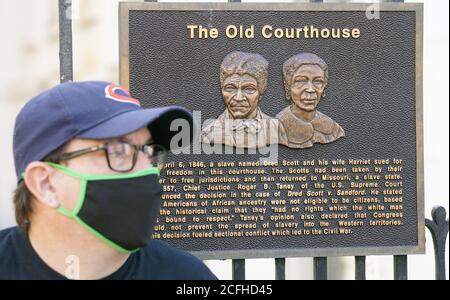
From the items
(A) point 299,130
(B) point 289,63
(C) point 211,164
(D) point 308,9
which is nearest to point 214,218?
(C) point 211,164

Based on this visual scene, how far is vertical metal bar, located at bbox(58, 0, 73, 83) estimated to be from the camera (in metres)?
4.09

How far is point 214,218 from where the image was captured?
4211 mm

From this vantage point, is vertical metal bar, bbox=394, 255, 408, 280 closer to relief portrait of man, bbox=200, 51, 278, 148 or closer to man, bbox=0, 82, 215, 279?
relief portrait of man, bbox=200, 51, 278, 148

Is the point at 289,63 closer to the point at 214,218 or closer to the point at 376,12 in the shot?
the point at 376,12

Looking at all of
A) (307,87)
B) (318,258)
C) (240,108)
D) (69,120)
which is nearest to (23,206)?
(69,120)

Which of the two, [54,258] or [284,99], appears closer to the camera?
[54,258]

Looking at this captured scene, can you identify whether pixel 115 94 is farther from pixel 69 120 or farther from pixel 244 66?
pixel 244 66

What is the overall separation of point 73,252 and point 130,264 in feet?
0.67

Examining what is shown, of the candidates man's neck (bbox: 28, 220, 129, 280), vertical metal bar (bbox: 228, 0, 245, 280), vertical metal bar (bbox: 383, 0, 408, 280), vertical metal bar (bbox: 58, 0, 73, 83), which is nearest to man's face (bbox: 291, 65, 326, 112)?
vertical metal bar (bbox: 228, 0, 245, 280)

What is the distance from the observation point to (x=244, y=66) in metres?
4.20

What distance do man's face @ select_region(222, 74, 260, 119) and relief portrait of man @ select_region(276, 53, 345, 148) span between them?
0.59 ft

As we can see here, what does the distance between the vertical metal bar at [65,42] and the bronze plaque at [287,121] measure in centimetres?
28

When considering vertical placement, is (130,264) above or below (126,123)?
below
